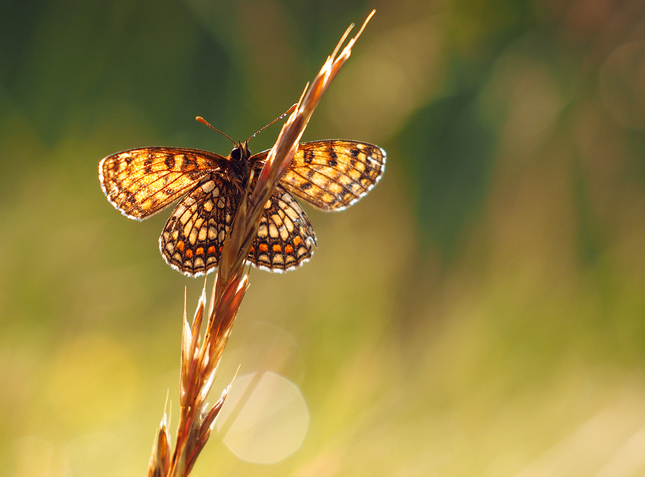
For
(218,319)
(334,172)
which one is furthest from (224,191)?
(218,319)

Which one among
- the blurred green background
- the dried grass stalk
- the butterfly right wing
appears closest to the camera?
the dried grass stalk

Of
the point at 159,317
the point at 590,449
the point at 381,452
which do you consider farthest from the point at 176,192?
the point at 590,449

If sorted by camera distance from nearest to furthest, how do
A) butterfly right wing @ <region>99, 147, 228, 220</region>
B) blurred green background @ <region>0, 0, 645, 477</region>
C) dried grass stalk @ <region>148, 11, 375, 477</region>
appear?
dried grass stalk @ <region>148, 11, 375, 477</region>, butterfly right wing @ <region>99, 147, 228, 220</region>, blurred green background @ <region>0, 0, 645, 477</region>

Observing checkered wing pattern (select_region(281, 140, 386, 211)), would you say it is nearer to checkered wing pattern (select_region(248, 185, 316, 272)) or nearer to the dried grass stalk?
checkered wing pattern (select_region(248, 185, 316, 272))

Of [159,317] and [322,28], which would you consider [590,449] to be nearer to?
[159,317]

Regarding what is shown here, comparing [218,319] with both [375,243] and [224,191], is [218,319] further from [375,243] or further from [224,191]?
[375,243]

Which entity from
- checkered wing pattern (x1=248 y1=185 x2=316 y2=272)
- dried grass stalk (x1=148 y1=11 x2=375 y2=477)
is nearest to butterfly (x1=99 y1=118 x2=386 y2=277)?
checkered wing pattern (x1=248 y1=185 x2=316 y2=272)
